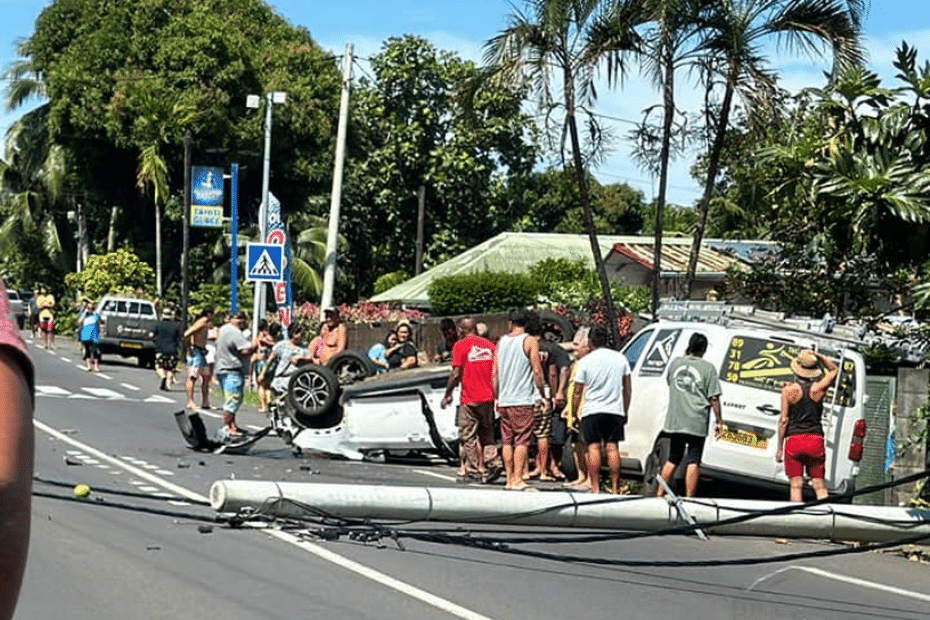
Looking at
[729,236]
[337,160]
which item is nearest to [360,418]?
[337,160]

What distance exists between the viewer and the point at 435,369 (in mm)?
18750

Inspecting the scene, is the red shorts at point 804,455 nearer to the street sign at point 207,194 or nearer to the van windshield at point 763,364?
the van windshield at point 763,364

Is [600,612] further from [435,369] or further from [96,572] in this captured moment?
[435,369]

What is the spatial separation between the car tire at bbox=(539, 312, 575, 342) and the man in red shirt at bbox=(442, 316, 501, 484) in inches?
93.4

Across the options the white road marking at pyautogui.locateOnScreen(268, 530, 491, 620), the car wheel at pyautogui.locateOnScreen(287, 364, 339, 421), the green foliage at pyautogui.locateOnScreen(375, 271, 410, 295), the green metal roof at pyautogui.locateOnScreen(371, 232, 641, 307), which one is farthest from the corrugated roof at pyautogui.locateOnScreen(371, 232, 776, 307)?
the white road marking at pyautogui.locateOnScreen(268, 530, 491, 620)

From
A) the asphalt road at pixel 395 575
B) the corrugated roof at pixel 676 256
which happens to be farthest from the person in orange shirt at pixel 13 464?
the corrugated roof at pixel 676 256

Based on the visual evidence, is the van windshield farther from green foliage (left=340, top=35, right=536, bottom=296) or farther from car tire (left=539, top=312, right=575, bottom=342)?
green foliage (left=340, top=35, right=536, bottom=296)

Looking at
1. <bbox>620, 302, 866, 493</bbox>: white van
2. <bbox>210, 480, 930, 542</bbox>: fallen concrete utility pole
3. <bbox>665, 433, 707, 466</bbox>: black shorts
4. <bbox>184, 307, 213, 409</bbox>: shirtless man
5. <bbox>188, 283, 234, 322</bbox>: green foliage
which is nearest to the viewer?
<bbox>210, 480, 930, 542</bbox>: fallen concrete utility pole

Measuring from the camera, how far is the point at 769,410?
15.6 m

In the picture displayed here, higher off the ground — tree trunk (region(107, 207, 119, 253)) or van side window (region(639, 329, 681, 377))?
tree trunk (region(107, 207, 119, 253))

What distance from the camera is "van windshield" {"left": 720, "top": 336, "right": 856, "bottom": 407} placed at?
1563 cm

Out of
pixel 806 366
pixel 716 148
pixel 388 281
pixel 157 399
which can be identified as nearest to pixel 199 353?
pixel 157 399

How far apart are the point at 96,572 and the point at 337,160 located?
2218 cm

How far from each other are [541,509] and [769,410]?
21.5 feet
